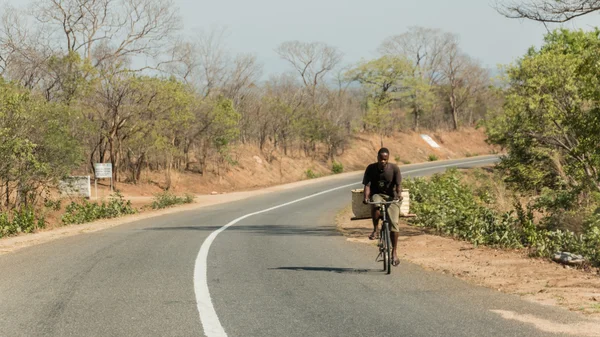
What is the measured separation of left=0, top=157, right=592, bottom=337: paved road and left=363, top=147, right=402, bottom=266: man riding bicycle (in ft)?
2.65

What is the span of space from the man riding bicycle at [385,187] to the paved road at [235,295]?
2.65ft

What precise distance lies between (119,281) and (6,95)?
50.5 feet

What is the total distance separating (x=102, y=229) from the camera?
17.2 meters

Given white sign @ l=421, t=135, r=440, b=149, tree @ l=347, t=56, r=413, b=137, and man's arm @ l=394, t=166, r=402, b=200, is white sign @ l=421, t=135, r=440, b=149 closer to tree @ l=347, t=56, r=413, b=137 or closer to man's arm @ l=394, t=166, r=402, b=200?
tree @ l=347, t=56, r=413, b=137

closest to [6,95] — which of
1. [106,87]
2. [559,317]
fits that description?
[106,87]

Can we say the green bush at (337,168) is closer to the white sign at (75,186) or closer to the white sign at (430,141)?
the white sign at (430,141)

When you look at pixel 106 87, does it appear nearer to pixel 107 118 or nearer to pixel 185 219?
pixel 107 118

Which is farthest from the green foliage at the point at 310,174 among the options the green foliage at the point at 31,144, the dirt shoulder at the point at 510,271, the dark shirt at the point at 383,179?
the dark shirt at the point at 383,179

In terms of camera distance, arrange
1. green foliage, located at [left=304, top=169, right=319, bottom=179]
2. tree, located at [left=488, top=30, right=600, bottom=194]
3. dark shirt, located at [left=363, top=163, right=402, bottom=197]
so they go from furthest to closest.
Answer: green foliage, located at [left=304, top=169, right=319, bottom=179] < tree, located at [left=488, top=30, right=600, bottom=194] < dark shirt, located at [left=363, top=163, right=402, bottom=197]

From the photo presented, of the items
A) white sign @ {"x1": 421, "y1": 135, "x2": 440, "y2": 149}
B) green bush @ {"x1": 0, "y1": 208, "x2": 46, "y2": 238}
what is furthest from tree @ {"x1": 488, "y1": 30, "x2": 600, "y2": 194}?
white sign @ {"x1": 421, "y1": 135, "x2": 440, "y2": 149}

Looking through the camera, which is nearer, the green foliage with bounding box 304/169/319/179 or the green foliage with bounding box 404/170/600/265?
the green foliage with bounding box 404/170/600/265

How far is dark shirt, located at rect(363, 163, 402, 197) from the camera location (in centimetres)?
887

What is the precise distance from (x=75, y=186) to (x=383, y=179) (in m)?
23.4

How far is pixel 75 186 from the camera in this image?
28.9 meters
